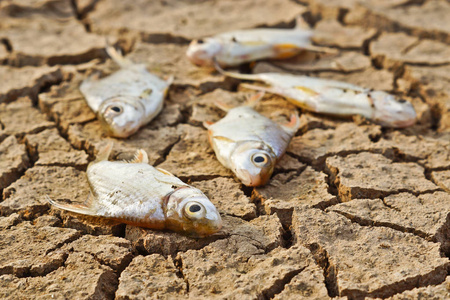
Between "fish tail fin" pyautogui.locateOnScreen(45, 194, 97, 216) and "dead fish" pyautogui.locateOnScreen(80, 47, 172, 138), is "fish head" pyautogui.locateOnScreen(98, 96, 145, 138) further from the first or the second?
"fish tail fin" pyautogui.locateOnScreen(45, 194, 97, 216)

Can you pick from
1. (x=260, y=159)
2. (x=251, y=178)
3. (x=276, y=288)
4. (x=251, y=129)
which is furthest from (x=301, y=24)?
(x=276, y=288)

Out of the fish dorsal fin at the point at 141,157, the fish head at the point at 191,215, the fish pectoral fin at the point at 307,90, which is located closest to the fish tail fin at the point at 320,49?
the fish pectoral fin at the point at 307,90

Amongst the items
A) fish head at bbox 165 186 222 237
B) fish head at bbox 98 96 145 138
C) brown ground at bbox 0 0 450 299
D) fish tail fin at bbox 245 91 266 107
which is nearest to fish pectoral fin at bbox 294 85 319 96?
brown ground at bbox 0 0 450 299

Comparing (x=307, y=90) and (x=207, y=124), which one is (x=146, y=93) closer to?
(x=207, y=124)

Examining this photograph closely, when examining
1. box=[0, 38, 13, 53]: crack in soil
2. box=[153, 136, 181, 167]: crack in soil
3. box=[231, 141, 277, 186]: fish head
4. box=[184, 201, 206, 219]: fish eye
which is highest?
box=[184, 201, 206, 219]: fish eye

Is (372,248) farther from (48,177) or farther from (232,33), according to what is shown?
(232,33)

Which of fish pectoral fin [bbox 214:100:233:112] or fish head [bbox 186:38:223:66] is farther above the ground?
fish head [bbox 186:38:223:66]

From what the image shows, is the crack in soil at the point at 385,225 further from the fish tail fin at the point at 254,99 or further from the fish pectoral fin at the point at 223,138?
the fish tail fin at the point at 254,99

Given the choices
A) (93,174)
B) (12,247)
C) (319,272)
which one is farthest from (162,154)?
(319,272)
